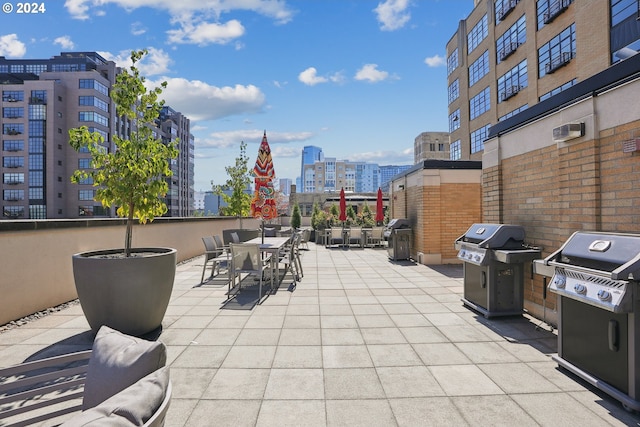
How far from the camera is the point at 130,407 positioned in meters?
1.23

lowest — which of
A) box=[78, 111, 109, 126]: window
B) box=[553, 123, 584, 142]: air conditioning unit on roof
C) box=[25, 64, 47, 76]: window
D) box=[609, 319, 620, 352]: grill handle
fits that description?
box=[609, 319, 620, 352]: grill handle

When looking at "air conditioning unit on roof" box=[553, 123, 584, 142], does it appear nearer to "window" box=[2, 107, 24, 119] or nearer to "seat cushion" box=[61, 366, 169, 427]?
"seat cushion" box=[61, 366, 169, 427]

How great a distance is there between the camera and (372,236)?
14969 mm

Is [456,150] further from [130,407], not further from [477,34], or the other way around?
[130,407]

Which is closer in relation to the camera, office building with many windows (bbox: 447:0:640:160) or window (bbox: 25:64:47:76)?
office building with many windows (bbox: 447:0:640:160)

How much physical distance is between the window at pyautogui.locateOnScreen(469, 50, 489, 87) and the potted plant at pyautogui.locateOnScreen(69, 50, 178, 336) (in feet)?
101

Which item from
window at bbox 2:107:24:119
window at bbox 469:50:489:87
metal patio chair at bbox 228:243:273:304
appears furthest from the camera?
window at bbox 2:107:24:119

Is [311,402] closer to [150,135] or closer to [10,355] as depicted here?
[10,355]

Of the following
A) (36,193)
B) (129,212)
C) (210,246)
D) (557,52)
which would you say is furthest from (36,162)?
(557,52)

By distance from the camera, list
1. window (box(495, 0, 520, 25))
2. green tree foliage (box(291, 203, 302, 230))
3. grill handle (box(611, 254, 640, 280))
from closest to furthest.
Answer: grill handle (box(611, 254, 640, 280)) < green tree foliage (box(291, 203, 302, 230)) < window (box(495, 0, 520, 25))

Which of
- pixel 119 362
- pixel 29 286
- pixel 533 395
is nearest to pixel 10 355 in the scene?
pixel 29 286

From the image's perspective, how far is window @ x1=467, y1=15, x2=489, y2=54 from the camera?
1152 inches

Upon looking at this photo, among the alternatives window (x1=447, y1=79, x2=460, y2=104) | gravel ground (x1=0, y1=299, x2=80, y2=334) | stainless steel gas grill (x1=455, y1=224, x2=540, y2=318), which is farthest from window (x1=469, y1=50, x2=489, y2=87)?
gravel ground (x1=0, y1=299, x2=80, y2=334)

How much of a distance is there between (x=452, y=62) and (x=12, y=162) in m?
73.3
